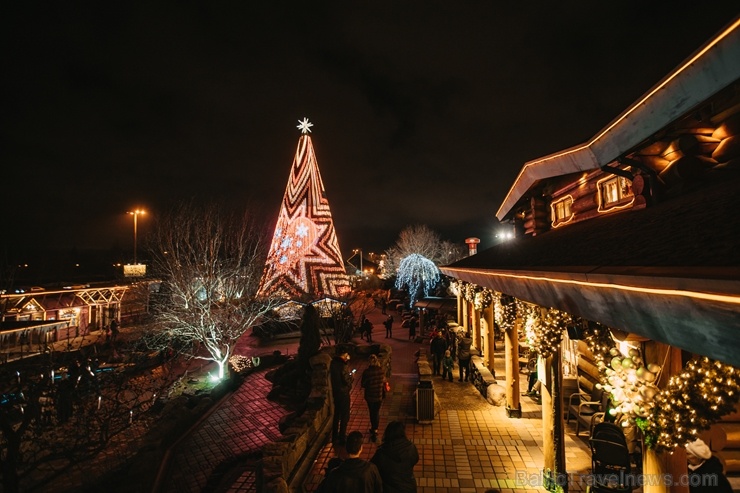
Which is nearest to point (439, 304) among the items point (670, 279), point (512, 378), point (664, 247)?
Result: point (512, 378)

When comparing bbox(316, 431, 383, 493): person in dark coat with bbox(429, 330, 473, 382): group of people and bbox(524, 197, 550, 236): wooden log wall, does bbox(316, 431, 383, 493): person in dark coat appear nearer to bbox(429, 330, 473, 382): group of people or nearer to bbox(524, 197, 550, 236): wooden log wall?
bbox(429, 330, 473, 382): group of people

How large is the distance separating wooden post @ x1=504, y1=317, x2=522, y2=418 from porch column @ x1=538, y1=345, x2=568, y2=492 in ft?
8.05

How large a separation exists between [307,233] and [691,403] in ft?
66.3

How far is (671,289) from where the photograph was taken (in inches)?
72.1

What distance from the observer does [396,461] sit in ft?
13.9

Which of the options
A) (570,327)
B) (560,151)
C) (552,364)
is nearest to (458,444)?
(552,364)

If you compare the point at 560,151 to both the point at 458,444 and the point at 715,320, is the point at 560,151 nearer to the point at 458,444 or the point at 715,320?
the point at 715,320

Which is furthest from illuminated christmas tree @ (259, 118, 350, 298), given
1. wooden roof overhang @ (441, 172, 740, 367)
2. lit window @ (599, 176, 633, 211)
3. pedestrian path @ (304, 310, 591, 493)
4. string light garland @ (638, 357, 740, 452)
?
string light garland @ (638, 357, 740, 452)

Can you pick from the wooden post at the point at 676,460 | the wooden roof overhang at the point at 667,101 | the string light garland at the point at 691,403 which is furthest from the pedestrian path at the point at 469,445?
the wooden roof overhang at the point at 667,101

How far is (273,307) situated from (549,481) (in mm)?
14695

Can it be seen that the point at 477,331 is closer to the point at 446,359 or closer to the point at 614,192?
the point at 446,359

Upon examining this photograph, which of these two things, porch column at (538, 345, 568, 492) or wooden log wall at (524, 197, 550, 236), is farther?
wooden log wall at (524, 197, 550, 236)

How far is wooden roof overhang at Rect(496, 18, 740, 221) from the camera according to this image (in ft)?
9.10

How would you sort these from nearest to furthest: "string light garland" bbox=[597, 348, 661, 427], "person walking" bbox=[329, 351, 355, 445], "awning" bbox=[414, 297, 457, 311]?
"string light garland" bbox=[597, 348, 661, 427] < "person walking" bbox=[329, 351, 355, 445] < "awning" bbox=[414, 297, 457, 311]
